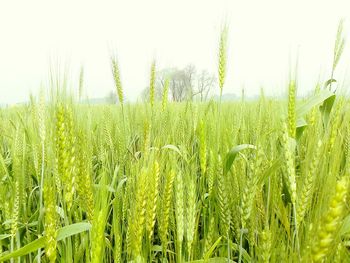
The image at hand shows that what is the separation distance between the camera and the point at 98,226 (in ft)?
1.77

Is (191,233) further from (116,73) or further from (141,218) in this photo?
(116,73)

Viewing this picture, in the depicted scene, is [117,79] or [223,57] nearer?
[223,57]

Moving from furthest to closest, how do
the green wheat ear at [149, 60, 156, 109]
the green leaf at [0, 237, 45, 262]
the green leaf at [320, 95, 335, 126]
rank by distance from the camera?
the green wheat ear at [149, 60, 156, 109] → the green leaf at [320, 95, 335, 126] → the green leaf at [0, 237, 45, 262]

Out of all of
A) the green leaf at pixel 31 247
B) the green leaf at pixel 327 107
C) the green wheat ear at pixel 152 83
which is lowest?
the green leaf at pixel 31 247

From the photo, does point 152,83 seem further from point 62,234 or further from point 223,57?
point 62,234

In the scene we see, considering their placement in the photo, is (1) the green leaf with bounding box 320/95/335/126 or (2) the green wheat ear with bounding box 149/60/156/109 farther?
(2) the green wheat ear with bounding box 149/60/156/109

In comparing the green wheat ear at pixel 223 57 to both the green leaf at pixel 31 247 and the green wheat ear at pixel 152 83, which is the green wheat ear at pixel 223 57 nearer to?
the green wheat ear at pixel 152 83

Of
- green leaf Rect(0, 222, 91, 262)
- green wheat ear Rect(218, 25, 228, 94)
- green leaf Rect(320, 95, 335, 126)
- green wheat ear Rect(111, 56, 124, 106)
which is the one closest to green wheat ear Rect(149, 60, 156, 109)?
green wheat ear Rect(111, 56, 124, 106)

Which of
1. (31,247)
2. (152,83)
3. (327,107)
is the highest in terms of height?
(152,83)

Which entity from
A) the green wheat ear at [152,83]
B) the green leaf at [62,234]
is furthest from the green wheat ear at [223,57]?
the green leaf at [62,234]

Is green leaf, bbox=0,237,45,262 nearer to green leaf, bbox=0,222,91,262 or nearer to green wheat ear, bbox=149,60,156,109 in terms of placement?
green leaf, bbox=0,222,91,262

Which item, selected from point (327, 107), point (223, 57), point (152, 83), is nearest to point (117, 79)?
point (152, 83)

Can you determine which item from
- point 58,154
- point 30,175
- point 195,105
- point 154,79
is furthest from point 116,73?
point 58,154

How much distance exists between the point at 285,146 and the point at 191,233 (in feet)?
0.85
